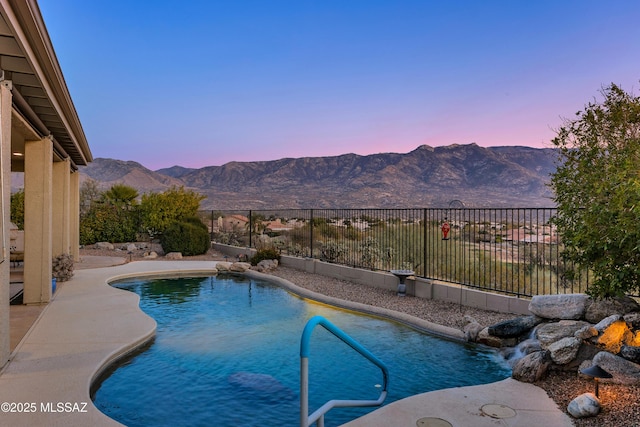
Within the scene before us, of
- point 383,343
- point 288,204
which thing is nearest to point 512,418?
point 383,343

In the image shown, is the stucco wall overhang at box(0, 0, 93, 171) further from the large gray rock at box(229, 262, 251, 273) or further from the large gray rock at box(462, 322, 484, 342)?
the large gray rock at box(462, 322, 484, 342)

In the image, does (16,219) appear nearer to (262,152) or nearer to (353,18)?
(353,18)

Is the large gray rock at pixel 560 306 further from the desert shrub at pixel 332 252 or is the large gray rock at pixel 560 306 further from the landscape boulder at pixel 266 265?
the landscape boulder at pixel 266 265

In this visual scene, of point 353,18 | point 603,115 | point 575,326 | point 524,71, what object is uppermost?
point 353,18

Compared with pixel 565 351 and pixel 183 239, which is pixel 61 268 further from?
pixel 565 351

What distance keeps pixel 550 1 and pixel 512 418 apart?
43.9 feet

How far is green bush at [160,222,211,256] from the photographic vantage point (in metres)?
17.5

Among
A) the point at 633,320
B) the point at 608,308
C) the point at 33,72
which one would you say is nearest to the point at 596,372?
the point at 633,320

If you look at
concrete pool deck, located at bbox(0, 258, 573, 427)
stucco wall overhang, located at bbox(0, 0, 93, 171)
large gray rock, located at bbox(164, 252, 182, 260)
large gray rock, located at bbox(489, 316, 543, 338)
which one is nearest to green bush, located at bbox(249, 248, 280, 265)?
large gray rock, located at bbox(164, 252, 182, 260)

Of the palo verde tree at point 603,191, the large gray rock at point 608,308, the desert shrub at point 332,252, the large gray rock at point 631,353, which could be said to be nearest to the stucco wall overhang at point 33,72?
the palo verde tree at point 603,191

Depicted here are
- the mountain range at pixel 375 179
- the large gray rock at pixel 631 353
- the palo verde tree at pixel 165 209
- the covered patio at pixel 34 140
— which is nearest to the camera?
the covered patio at pixel 34 140

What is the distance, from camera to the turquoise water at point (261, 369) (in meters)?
4.41

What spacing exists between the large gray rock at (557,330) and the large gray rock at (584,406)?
1.48 metres

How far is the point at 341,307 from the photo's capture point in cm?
900
